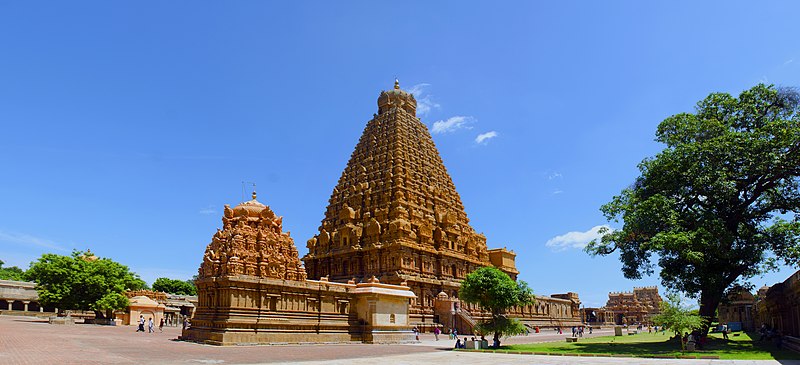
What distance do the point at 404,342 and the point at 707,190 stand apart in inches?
826

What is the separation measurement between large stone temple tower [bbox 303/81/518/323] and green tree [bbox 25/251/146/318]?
19815mm

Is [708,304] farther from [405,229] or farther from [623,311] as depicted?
[623,311]

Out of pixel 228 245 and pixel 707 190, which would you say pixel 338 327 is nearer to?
pixel 228 245

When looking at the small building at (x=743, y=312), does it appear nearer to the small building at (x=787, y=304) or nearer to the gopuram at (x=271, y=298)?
the small building at (x=787, y=304)

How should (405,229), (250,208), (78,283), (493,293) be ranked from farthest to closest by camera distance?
(405,229)
(78,283)
(250,208)
(493,293)

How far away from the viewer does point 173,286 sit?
98750mm

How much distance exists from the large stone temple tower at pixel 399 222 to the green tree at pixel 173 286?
48295 millimetres

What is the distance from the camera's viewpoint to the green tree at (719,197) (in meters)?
29.0

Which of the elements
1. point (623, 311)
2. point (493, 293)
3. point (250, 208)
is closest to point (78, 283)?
point (250, 208)

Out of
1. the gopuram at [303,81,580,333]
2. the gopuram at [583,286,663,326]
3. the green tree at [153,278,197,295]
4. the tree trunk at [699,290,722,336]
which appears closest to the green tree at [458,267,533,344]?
the tree trunk at [699,290,722,336]

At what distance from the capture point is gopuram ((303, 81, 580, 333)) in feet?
178

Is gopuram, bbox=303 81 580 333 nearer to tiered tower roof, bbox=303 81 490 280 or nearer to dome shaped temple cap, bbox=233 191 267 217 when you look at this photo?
tiered tower roof, bbox=303 81 490 280

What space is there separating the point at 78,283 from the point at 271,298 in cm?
2907

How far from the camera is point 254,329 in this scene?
30453mm
